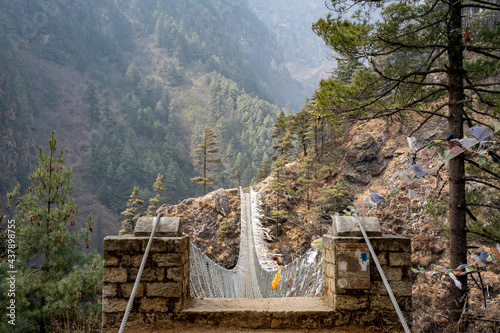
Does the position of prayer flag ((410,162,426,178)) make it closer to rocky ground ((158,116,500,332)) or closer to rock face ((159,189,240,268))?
rocky ground ((158,116,500,332))

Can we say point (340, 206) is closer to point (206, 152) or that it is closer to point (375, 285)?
point (206, 152)

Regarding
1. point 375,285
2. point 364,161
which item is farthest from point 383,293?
point 364,161

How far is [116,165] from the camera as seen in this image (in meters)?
44.3

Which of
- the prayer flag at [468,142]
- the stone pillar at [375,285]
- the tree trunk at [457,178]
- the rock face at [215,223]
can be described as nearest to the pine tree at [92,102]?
the rock face at [215,223]

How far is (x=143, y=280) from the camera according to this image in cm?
237

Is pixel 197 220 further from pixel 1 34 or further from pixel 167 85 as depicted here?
pixel 167 85

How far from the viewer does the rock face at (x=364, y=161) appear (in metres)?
14.4

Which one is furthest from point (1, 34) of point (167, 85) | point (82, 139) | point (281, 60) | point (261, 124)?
point (281, 60)

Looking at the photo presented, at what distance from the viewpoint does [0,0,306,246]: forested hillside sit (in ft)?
138

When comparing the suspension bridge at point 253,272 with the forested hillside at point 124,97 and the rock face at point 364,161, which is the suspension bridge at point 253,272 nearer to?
the rock face at point 364,161

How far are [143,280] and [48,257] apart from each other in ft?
14.4

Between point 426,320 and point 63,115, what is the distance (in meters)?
68.6

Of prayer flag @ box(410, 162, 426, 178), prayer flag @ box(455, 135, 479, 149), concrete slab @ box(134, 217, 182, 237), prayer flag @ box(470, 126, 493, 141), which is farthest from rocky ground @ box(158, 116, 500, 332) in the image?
concrete slab @ box(134, 217, 182, 237)

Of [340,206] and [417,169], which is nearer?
[417,169]
